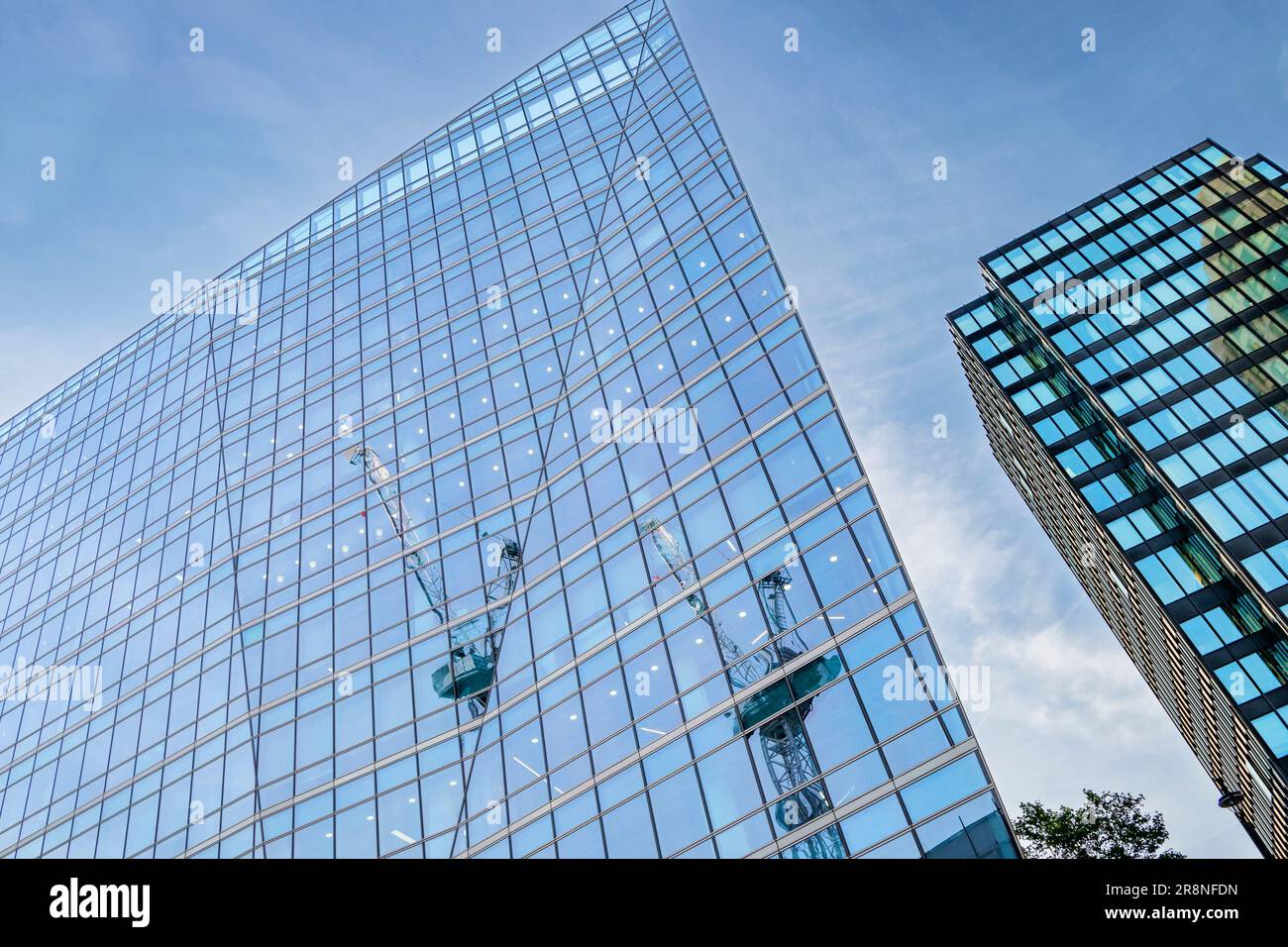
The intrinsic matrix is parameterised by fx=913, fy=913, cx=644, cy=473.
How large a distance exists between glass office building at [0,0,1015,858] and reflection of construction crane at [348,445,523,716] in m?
0.17

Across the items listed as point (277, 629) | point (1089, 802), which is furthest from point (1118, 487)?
point (277, 629)

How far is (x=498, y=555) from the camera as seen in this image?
37.2 meters

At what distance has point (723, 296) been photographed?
3631 cm

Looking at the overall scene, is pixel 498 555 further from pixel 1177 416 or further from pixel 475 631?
pixel 1177 416

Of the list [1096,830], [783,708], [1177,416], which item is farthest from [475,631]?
[1177,416]

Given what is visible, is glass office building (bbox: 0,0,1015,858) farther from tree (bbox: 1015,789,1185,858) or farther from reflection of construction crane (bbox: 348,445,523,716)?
tree (bbox: 1015,789,1185,858)

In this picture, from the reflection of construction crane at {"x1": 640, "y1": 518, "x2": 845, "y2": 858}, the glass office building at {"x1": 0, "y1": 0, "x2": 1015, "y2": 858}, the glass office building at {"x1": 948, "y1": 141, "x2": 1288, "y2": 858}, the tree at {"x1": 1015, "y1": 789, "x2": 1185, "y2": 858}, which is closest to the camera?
the reflection of construction crane at {"x1": 640, "y1": 518, "x2": 845, "y2": 858}

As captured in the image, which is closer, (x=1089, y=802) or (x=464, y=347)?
(x=1089, y=802)

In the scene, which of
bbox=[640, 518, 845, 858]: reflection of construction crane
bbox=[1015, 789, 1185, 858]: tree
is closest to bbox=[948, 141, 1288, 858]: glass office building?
bbox=[1015, 789, 1185, 858]: tree

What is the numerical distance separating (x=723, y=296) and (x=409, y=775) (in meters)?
21.7

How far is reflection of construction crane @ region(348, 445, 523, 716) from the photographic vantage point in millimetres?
34000

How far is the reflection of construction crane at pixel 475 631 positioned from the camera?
34.0m

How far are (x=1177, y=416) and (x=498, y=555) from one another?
4055 centimetres
